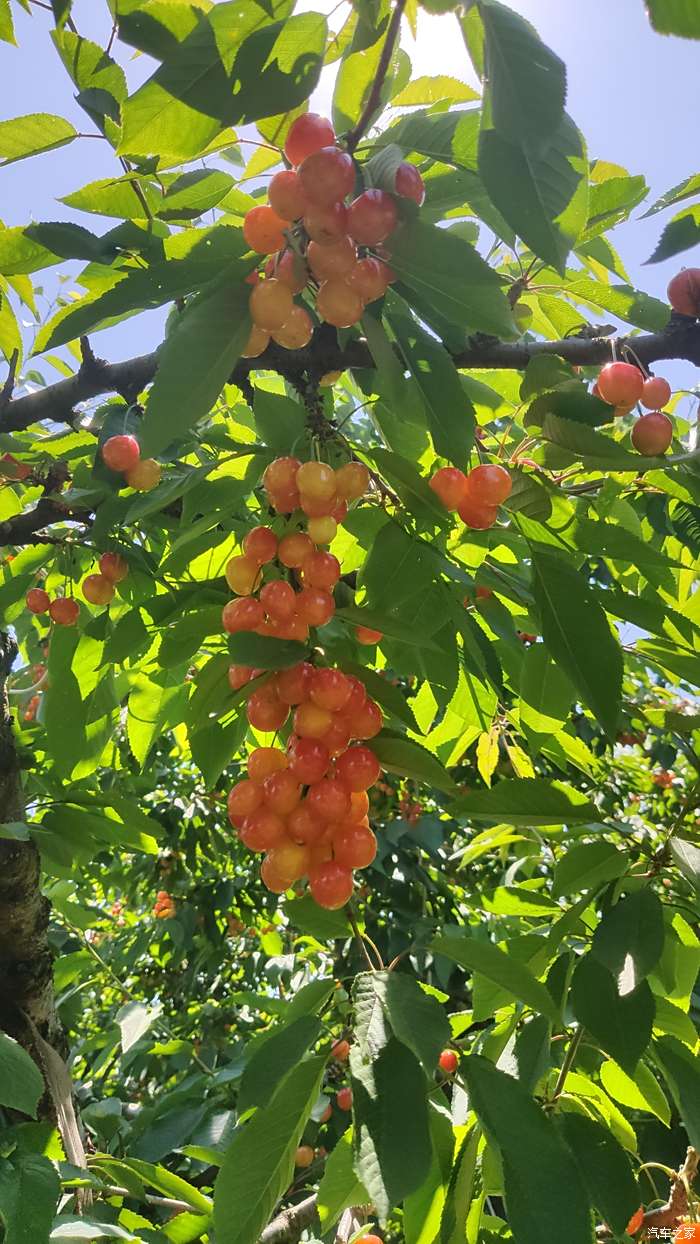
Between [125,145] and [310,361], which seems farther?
[310,361]

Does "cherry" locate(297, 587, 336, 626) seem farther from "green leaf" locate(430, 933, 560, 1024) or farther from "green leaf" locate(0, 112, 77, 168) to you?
"green leaf" locate(0, 112, 77, 168)

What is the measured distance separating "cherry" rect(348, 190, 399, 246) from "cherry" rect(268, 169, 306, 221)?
0.16 feet

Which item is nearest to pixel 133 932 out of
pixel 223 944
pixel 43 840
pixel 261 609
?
pixel 223 944

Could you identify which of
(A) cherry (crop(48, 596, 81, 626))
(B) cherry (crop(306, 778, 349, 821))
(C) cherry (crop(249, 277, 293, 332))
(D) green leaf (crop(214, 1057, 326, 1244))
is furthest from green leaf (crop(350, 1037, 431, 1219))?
(A) cherry (crop(48, 596, 81, 626))

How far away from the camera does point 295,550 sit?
37.4 inches

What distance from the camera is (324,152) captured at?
30.1 inches

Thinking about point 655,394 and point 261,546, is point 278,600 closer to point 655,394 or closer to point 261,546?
point 261,546

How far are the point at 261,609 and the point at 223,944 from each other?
127 inches

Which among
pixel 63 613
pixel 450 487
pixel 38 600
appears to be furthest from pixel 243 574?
pixel 38 600

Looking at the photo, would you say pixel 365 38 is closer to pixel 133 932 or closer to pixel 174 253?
pixel 174 253

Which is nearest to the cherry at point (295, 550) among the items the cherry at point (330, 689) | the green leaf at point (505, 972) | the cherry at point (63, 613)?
the cherry at point (330, 689)

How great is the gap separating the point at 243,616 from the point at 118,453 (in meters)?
0.46

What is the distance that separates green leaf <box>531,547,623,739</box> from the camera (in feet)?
2.98

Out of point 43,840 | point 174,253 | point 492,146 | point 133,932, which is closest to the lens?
point 492,146
